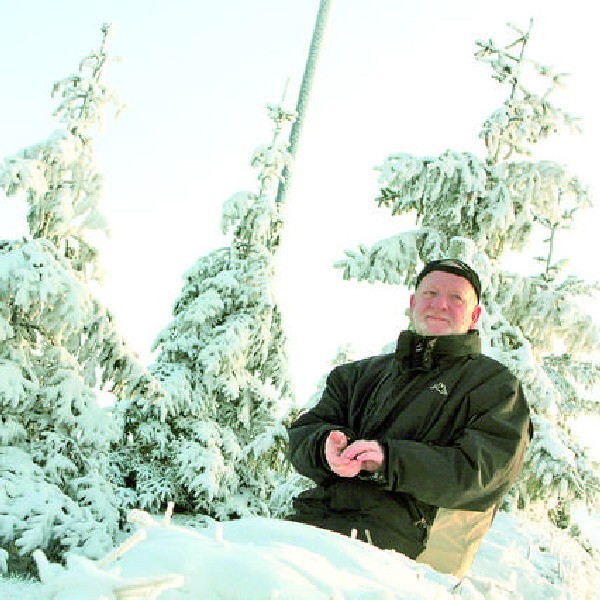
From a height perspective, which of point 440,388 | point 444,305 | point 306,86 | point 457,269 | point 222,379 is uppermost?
point 306,86

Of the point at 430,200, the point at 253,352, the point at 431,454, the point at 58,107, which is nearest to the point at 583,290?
the point at 430,200

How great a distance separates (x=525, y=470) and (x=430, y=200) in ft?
12.5

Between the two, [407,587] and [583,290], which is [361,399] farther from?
[583,290]

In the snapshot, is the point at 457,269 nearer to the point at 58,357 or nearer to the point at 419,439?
the point at 419,439

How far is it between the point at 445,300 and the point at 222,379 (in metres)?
10.8

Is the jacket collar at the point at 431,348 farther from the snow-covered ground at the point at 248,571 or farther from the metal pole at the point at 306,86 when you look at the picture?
the metal pole at the point at 306,86

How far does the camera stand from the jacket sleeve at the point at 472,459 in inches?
117

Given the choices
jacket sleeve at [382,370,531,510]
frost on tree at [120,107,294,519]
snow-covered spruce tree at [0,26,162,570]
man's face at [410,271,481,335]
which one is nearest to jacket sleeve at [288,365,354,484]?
jacket sleeve at [382,370,531,510]

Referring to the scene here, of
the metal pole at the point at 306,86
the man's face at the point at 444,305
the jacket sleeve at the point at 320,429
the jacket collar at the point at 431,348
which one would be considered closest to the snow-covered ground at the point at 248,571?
the jacket sleeve at the point at 320,429

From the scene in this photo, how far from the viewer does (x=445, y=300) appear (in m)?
3.68

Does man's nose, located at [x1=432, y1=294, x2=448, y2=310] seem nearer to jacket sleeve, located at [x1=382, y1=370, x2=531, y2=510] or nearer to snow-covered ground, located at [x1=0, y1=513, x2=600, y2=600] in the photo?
jacket sleeve, located at [x1=382, y1=370, x2=531, y2=510]

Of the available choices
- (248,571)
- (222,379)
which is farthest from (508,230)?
(248,571)

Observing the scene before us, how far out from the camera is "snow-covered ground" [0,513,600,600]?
3.24 ft

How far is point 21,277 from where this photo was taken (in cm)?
812
